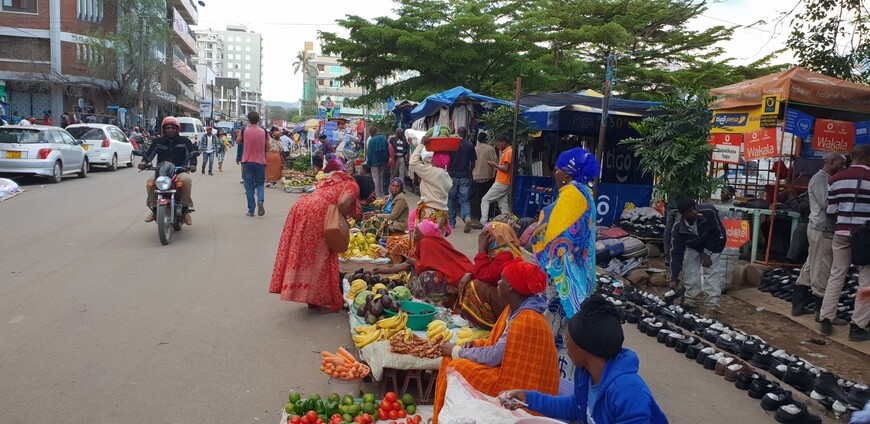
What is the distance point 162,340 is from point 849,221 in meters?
7.26

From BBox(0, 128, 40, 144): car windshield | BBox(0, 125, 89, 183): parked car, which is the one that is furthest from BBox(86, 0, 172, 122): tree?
BBox(0, 128, 40, 144): car windshield

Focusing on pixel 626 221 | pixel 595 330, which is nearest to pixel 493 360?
pixel 595 330

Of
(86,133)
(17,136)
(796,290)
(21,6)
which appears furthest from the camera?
(21,6)

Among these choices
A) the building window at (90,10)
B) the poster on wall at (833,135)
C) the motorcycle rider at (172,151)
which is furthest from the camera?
the building window at (90,10)

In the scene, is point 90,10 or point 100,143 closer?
point 100,143

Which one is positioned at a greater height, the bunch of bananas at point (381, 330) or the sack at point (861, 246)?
the sack at point (861, 246)

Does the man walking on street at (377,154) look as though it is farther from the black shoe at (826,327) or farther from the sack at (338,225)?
the black shoe at (826,327)

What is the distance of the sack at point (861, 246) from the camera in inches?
253

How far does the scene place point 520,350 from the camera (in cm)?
359

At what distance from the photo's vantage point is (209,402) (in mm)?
4395

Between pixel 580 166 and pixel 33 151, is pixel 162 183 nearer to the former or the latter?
pixel 580 166

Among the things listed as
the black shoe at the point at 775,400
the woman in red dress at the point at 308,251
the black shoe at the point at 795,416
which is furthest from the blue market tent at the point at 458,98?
the black shoe at the point at 795,416

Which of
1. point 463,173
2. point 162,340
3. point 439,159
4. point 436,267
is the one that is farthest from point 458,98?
point 162,340

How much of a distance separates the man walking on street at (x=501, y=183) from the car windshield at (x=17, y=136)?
12.9m
